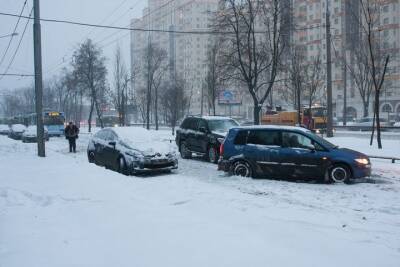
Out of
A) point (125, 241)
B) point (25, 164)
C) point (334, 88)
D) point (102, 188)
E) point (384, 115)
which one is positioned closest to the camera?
point (125, 241)

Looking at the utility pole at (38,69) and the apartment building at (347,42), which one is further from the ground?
the apartment building at (347,42)

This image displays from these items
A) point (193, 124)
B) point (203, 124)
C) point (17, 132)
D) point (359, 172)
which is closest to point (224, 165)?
point (359, 172)

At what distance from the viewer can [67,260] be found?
527 cm

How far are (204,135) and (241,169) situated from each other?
16.6 ft

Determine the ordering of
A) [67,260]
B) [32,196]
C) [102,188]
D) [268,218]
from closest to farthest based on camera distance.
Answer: [67,260] < [268,218] < [32,196] < [102,188]

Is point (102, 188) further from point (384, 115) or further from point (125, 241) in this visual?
point (384, 115)

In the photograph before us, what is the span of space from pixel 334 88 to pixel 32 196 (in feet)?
280

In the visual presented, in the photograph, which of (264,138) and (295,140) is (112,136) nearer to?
(264,138)

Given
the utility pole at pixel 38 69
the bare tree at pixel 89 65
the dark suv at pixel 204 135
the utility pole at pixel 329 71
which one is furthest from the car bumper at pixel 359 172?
the bare tree at pixel 89 65

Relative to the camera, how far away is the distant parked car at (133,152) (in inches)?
539

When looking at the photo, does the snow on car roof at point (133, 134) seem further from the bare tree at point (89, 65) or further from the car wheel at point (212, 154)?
the bare tree at point (89, 65)

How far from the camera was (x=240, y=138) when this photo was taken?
13.3 meters

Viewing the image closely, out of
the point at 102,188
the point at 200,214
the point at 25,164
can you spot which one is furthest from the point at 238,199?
the point at 25,164

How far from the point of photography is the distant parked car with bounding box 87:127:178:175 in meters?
13.7
